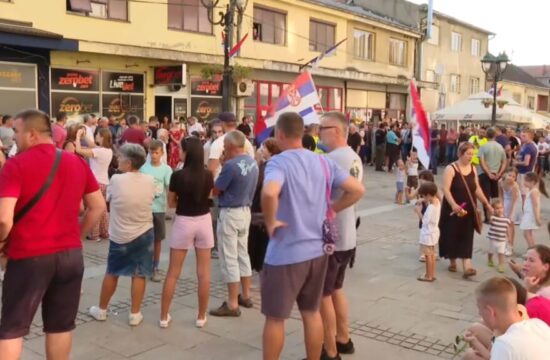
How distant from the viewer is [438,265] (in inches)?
309

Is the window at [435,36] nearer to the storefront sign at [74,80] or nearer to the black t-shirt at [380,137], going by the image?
the black t-shirt at [380,137]

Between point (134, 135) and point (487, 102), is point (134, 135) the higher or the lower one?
the lower one

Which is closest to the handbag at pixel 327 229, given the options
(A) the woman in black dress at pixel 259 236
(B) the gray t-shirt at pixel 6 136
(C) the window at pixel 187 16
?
(A) the woman in black dress at pixel 259 236

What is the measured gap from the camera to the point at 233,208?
547cm

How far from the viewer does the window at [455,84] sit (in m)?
39.0

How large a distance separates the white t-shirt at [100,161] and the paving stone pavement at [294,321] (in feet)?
3.65

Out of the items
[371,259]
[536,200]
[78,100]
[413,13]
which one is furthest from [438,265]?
[413,13]

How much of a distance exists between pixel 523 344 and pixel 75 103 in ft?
57.3

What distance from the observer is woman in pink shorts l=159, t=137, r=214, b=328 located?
5102mm

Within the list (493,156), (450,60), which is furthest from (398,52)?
(493,156)

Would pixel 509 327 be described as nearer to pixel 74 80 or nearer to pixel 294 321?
pixel 294 321

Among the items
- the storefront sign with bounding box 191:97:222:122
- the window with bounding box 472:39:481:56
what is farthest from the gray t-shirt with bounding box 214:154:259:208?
the window with bounding box 472:39:481:56

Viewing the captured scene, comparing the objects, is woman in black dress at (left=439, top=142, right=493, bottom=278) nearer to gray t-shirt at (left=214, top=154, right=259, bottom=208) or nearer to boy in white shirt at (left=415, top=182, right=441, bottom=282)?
boy in white shirt at (left=415, top=182, right=441, bottom=282)

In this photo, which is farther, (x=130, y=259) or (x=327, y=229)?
(x=130, y=259)
